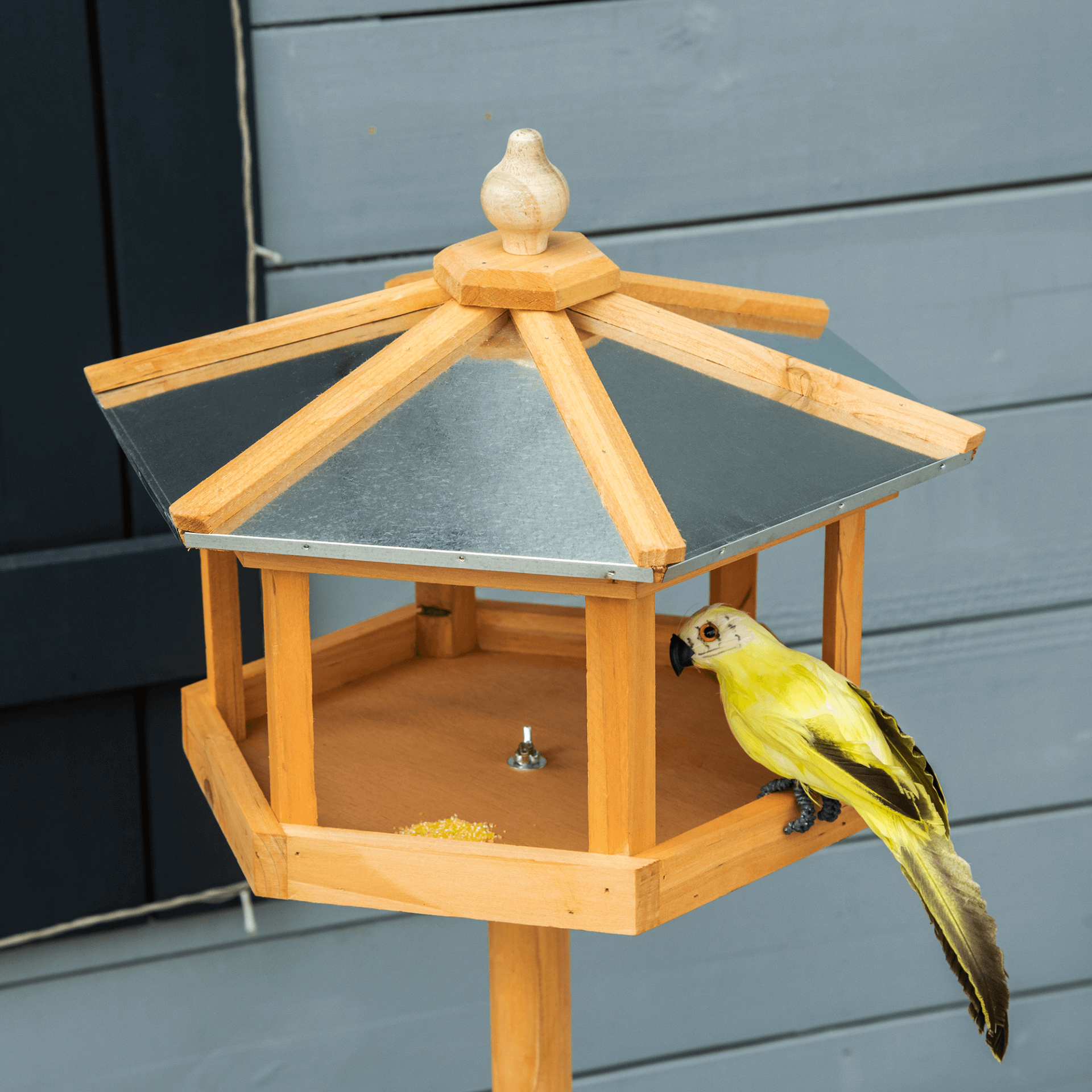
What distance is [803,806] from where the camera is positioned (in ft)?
2.29

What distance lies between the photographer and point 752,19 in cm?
103

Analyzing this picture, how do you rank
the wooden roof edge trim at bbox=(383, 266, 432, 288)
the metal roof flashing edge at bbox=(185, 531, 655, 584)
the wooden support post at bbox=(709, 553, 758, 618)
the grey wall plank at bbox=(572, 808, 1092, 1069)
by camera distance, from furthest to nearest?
the grey wall plank at bbox=(572, 808, 1092, 1069) < the wooden support post at bbox=(709, 553, 758, 618) < the wooden roof edge trim at bbox=(383, 266, 432, 288) < the metal roof flashing edge at bbox=(185, 531, 655, 584)

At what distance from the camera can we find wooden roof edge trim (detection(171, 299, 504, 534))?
0.59 m

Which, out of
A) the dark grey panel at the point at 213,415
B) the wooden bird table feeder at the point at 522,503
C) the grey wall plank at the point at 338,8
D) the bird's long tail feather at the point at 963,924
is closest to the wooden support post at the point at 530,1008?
the wooden bird table feeder at the point at 522,503

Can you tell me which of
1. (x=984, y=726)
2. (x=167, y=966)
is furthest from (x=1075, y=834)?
(x=167, y=966)

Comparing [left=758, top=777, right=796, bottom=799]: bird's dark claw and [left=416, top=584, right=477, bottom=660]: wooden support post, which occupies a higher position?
[left=416, top=584, right=477, bottom=660]: wooden support post

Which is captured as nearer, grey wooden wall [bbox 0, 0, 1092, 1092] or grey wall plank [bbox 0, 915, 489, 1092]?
grey wooden wall [bbox 0, 0, 1092, 1092]

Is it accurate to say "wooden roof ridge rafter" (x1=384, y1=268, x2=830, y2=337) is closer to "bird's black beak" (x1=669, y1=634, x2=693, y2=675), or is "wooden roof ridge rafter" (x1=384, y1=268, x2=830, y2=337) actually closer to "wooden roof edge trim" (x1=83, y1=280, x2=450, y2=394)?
"wooden roof edge trim" (x1=83, y1=280, x2=450, y2=394)

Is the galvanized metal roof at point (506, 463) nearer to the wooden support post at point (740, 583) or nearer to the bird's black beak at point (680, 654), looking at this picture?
the bird's black beak at point (680, 654)

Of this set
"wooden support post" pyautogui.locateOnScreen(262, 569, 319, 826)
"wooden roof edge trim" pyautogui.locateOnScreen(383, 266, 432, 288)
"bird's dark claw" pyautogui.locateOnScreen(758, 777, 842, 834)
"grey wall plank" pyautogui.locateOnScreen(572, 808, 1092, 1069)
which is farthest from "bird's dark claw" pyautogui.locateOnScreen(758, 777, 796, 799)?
"grey wall plank" pyautogui.locateOnScreen(572, 808, 1092, 1069)

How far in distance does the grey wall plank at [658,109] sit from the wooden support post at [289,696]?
440 millimetres

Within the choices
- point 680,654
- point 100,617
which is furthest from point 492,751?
point 100,617

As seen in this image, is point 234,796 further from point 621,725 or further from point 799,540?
point 799,540

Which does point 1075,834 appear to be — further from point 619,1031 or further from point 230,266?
point 230,266
